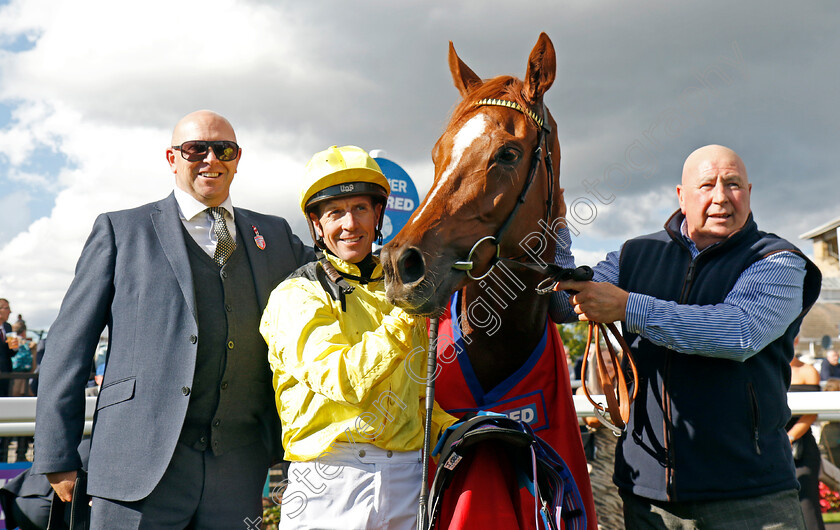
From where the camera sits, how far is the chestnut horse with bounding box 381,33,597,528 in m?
2.00

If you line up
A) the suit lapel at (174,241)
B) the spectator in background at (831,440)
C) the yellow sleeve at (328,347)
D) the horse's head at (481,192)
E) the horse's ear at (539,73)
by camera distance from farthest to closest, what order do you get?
the spectator in background at (831,440)
the suit lapel at (174,241)
the horse's ear at (539,73)
the horse's head at (481,192)
the yellow sleeve at (328,347)

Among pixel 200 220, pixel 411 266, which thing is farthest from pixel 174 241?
pixel 411 266

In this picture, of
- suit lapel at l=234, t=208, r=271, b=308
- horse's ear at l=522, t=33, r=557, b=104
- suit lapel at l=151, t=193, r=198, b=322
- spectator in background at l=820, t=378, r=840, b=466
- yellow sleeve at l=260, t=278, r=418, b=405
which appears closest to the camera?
yellow sleeve at l=260, t=278, r=418, b=405

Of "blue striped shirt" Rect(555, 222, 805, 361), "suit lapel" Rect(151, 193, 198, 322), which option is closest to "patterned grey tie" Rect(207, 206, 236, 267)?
"suit lapel" Rect(151, 193, 198, 322)

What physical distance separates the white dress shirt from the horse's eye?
1254 mm

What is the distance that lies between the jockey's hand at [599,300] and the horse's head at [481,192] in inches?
8.9

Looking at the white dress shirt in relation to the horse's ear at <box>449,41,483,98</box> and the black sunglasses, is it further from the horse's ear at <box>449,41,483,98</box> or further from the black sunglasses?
the horse's ear at <box>449,41,483,98</box>

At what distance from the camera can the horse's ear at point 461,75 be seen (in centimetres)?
268

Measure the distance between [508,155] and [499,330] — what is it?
69 cm

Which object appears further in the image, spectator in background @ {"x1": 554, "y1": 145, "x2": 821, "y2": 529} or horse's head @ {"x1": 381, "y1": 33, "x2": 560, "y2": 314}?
spectator in background @ {"x1": 554, "y1": 145, "x2": 821, "y2": 529}

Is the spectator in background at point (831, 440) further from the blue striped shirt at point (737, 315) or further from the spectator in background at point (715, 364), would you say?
the blue striped shirt at point (737, 315)

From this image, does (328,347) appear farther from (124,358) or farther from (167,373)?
(124,358)

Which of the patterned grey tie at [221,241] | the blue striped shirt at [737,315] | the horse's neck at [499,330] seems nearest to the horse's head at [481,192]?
the horse's neck at [499,330]

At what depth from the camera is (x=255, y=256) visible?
2740 mm
